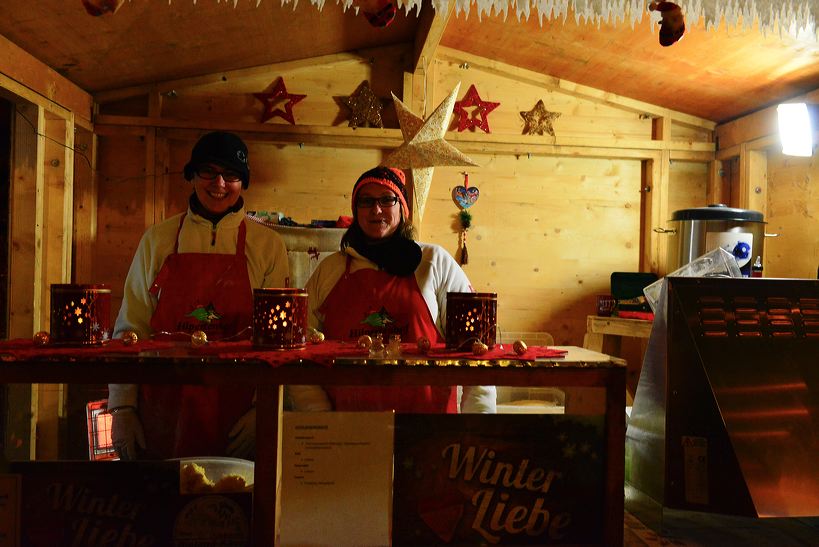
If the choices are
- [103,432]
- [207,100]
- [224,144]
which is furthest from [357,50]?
[103,432]

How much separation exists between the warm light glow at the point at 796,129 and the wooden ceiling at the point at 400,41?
8.2 inches

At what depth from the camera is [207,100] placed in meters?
4.33

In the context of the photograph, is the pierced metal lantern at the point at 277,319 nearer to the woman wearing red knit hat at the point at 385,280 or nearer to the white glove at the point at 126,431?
the woman wearing red knit hat at the point at 385,280

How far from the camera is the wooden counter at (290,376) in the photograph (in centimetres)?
100

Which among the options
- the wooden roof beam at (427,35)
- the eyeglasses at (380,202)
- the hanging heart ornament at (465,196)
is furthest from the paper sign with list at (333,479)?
the hanging heart ornament at (465,196)

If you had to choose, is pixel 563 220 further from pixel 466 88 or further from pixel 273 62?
pixel 273 62

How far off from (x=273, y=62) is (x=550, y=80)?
6.95 feet

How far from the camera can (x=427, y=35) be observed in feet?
12.4

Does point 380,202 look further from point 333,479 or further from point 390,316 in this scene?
point 333,479

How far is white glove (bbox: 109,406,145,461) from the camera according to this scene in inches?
69.2

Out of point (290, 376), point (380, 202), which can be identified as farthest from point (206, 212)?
point (290, 376)

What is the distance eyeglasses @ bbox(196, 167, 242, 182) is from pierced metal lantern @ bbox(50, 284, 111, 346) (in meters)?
1.01

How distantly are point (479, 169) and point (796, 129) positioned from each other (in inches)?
81.1

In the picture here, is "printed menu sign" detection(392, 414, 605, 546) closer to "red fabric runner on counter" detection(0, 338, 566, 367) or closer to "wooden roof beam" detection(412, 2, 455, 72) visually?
"red fabric runner on counter" detection(0, 338, 566, 367)
